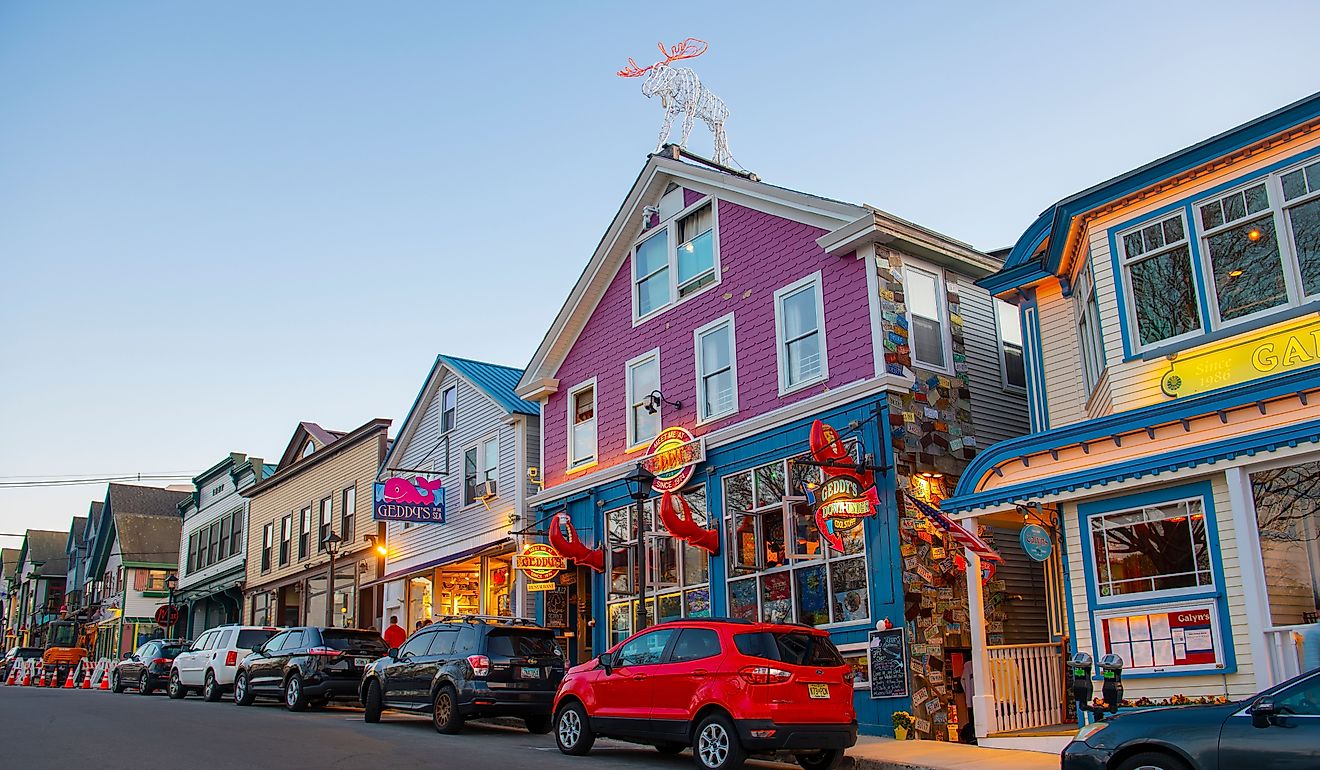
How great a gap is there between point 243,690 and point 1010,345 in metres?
16.7

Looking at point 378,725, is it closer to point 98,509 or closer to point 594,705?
point 594,705

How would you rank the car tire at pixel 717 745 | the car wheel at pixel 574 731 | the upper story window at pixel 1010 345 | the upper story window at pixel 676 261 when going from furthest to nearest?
1. the upper story window at pixel 676 261
2. the upper story window at pixel 1010 345
3. the car wheel at pixel 574 731
4. the car tire at pixel 717 745

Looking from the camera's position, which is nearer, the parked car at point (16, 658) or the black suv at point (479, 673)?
the black suv at point (479, 673)

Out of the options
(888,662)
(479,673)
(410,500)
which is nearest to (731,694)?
(888,662)

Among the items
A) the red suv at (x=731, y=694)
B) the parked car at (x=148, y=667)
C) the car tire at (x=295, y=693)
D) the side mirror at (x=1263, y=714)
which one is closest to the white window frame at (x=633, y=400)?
the car tire at (x=295, y=693)

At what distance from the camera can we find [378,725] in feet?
58.4

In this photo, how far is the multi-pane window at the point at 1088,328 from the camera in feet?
47.2

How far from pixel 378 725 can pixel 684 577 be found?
19.0 feet

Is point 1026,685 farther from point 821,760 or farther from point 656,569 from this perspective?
point 656,569

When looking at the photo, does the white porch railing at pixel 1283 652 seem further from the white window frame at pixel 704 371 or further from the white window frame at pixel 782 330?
the white window frame at pixel 704 371

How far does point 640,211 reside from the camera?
75.3 feet

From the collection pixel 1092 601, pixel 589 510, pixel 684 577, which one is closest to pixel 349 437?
pixel 589 510

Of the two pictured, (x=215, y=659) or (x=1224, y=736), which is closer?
(x=1224, y=736)

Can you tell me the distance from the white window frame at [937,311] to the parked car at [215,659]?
1512 cm
